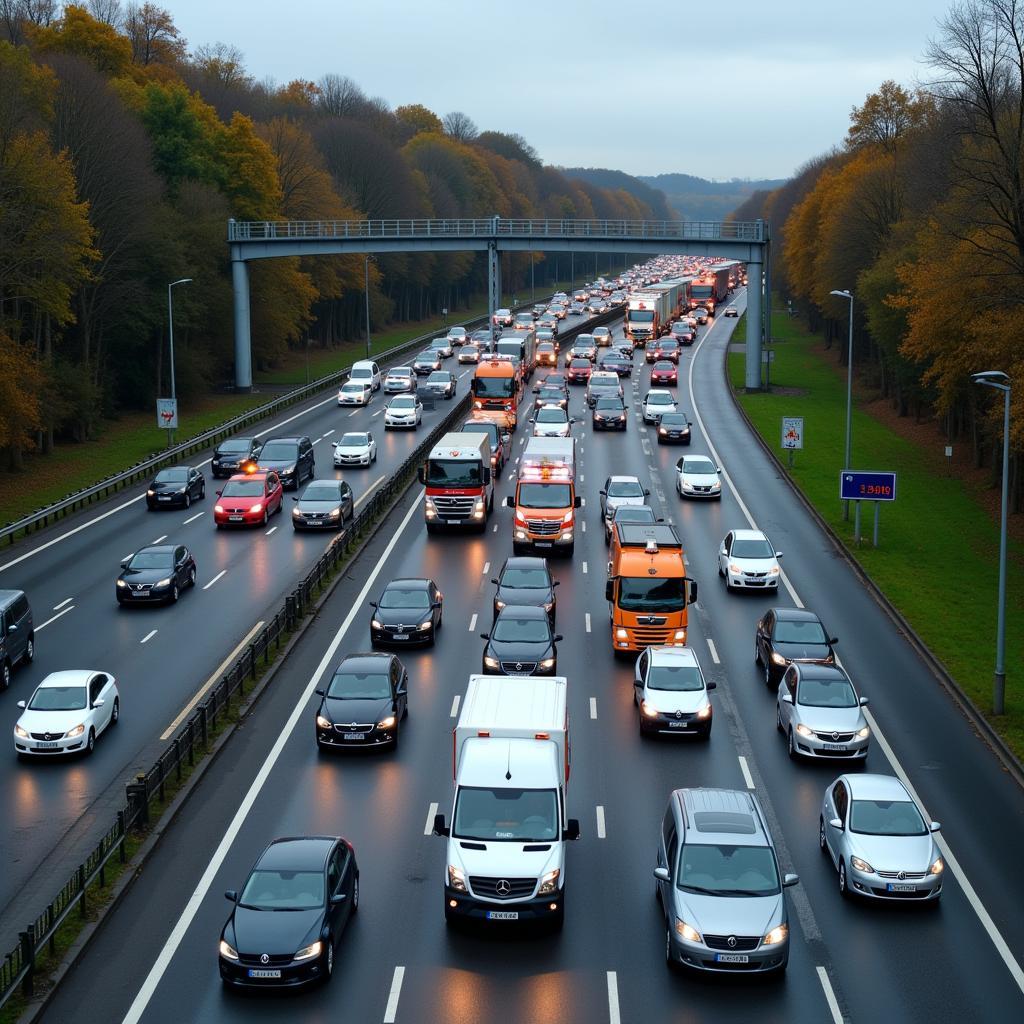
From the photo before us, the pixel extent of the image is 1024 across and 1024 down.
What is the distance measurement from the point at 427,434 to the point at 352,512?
20123 mm

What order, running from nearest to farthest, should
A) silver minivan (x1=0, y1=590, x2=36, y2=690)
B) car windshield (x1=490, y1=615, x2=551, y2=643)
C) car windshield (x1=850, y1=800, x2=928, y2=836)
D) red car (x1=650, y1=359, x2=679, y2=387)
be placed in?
1. car windshield (x1=850, y1=800, x2=928, y2=836)
2. car windshield (x1=490, y1=615, x2=551, y2=643)
3. silver minivan (x1=0, y1=590, x2=36, y2=690)
4. red car (x1=650, y1=359, x2=679, y2=387)

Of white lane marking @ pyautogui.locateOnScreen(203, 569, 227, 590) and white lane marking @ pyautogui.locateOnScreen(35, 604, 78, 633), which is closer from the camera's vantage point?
white lane marking @ pyautogui.locateOnScreen(35, 604, 78, 633)

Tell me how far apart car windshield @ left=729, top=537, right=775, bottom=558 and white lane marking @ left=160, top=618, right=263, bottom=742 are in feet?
48.7

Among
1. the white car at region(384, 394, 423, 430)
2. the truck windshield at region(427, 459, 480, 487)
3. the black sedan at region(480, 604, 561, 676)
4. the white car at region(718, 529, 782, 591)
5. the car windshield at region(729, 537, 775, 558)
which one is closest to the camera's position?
the black sedan at region(480, 604, 561, 676)

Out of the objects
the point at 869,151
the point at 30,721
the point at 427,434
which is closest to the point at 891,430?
the point at 427,434

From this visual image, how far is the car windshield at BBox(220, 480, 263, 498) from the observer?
54.3m

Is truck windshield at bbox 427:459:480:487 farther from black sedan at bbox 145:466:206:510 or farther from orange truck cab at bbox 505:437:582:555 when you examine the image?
black sedan at bbox 145:466:206:510

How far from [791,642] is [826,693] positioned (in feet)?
15.0

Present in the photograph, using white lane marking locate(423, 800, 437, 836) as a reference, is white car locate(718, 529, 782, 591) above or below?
above

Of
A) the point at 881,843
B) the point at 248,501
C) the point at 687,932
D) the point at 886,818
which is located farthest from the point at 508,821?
the point at 248,501

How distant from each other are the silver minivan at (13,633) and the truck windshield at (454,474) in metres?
17.6

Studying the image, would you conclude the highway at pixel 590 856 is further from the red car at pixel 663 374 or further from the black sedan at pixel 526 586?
the red car at pixel 663 374

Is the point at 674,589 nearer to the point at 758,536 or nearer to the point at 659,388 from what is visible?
the point at 758,536

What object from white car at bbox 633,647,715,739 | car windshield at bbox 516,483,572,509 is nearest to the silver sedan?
white car at bbox 633,647,715,739
